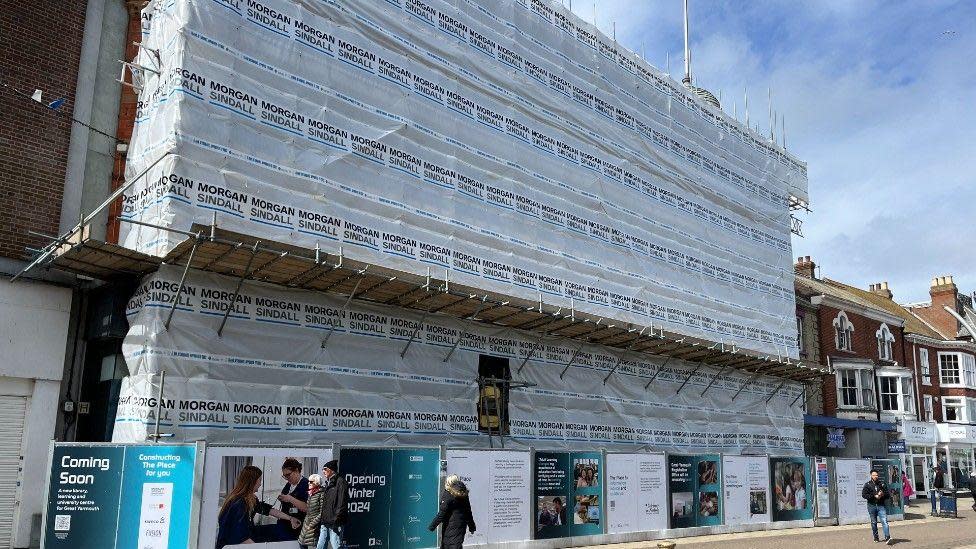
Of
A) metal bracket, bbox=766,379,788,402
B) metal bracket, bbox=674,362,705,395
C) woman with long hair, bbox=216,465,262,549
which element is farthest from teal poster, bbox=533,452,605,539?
metal bracket, bbox=766,379,788,402

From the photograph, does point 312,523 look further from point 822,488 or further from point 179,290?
point 822,488

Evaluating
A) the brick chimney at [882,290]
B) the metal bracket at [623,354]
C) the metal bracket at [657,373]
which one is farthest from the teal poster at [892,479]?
the brick chimney at [882,290]

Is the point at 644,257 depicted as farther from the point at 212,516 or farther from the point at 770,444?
the point at 212,516

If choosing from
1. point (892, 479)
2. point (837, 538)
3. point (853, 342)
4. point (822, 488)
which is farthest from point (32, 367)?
point (853, 342)

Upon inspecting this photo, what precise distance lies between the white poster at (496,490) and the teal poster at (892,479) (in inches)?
512

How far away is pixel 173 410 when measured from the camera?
1138cm

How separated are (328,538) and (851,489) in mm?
16258

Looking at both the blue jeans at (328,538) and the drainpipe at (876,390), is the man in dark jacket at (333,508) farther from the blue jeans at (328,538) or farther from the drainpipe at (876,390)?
the drainpipe at (876,390)

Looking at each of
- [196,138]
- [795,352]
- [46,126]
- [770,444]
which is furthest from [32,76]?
[795,352]

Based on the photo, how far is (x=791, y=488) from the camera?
19.5 meters

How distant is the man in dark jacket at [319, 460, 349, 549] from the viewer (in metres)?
10.2

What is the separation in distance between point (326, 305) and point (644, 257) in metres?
10.2

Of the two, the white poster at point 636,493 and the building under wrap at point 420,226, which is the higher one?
the building under wrap at point 420,226

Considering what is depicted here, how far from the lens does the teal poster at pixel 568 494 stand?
554 inches
